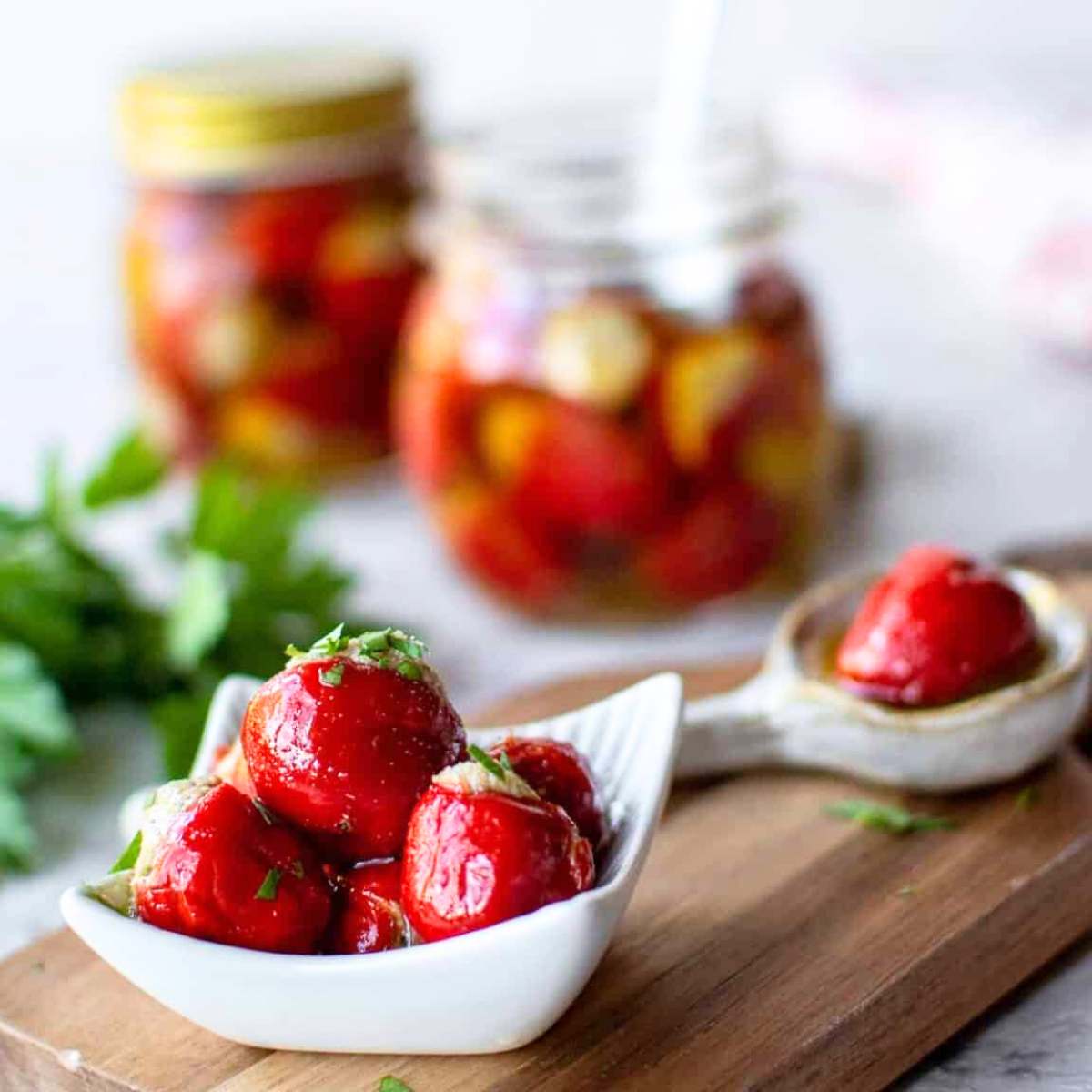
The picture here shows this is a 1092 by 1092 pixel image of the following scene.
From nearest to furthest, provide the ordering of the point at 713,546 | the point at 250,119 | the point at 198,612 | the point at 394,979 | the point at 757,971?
1. the point at 394,979
2. the point at 757,971
3. the point at 198,612
4. the point at 713,546
5. the point at 250,119

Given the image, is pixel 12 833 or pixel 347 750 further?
pixel 12 833

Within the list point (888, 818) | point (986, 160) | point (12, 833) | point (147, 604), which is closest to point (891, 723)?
point (888, 818)

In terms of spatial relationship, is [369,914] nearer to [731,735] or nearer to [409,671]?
[409,671]

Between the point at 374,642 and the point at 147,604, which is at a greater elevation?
the point at 374,642

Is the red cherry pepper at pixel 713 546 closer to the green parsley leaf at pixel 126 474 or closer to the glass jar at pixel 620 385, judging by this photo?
the glass jar at pixel 620 385

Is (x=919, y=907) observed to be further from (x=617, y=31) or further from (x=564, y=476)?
(x=617, y=31)

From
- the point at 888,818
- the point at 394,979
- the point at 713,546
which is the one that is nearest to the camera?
the point at 394,979

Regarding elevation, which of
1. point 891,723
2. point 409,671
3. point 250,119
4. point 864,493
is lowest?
point 864,493
